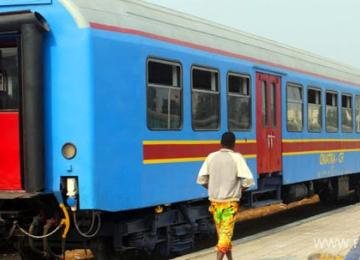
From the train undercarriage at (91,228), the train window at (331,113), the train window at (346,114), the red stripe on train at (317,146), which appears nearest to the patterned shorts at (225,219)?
the train undercarriage at (91,228)

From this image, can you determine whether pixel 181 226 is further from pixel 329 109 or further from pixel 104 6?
pixel 329 109

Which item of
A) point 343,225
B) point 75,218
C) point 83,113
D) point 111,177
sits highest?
point 83,113

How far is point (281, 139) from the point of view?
458 inches

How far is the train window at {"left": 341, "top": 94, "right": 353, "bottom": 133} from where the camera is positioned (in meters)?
14.8

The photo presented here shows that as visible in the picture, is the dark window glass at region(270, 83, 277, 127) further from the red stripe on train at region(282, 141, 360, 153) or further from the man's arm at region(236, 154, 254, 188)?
the man's arm at region(236, 154, 254, 188)

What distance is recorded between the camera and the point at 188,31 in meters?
9.21

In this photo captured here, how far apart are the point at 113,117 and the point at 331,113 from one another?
25.5 feet

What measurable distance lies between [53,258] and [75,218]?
1433 mm

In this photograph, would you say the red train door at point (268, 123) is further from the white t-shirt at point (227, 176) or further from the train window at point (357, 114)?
the train window at point (357, 114)

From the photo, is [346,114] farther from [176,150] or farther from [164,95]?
[164,95]

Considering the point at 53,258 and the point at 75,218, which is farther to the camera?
the point at 53,258

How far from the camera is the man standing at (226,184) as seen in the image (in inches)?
Answer: 268

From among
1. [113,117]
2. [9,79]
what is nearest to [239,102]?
[113,117]

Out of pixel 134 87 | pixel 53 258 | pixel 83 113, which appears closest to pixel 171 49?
pixel 134 87
